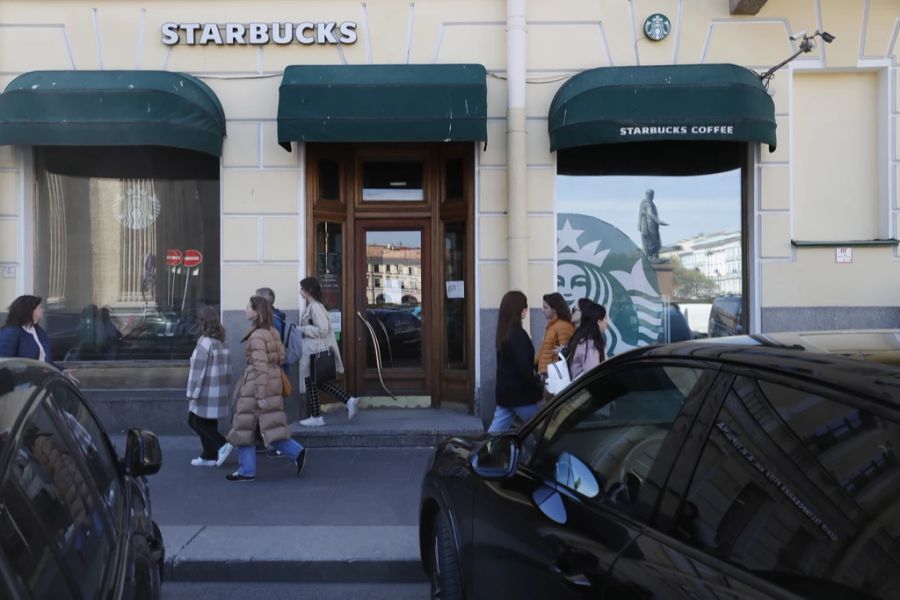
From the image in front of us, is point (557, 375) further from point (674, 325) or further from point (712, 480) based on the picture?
point (712, 480)

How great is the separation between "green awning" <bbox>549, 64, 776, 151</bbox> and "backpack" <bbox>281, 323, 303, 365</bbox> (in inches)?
138

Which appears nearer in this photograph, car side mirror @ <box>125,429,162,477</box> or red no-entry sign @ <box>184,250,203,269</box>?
car side mirror @ <box>125,429,162,477</box>

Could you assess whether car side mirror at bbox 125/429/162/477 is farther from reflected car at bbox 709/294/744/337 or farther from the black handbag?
reflected car at bbox 709/294/744/337

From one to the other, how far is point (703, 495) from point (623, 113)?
249 inches

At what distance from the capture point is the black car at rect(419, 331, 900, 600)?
5.44 ft

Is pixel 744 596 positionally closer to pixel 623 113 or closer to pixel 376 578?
pixel 376 578

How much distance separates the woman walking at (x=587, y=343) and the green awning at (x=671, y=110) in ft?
7.92

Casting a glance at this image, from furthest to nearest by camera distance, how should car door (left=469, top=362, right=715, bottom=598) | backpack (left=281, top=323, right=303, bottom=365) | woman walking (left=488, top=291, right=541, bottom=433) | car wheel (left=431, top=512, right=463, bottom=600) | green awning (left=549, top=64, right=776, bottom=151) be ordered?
backpack (left=281, top=323, right=303, bottom=365)
green awning (left=549, top=64, right=776, bottom=151)
woman walking (left=488, top=291, right=541, bottom=433)
car wheel (left=431, top=512, right=463, bottom=600)
car door (left=469, top=362, right=715, bottom=598)

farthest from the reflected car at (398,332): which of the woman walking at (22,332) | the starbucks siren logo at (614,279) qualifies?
the woman walking at (22,332)

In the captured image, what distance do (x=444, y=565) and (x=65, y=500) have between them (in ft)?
6.23

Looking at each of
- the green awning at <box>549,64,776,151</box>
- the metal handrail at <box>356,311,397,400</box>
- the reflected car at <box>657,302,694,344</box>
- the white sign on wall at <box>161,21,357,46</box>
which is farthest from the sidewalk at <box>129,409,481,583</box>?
the white sign on wall at <box>161,21,357,46</box>

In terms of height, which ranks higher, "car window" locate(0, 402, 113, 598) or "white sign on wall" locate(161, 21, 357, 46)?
"white sign on wall" locate(161, 21, 357, 46)

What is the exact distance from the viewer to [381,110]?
7.88 meters

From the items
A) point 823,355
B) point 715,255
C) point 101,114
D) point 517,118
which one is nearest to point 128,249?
point 101,114
